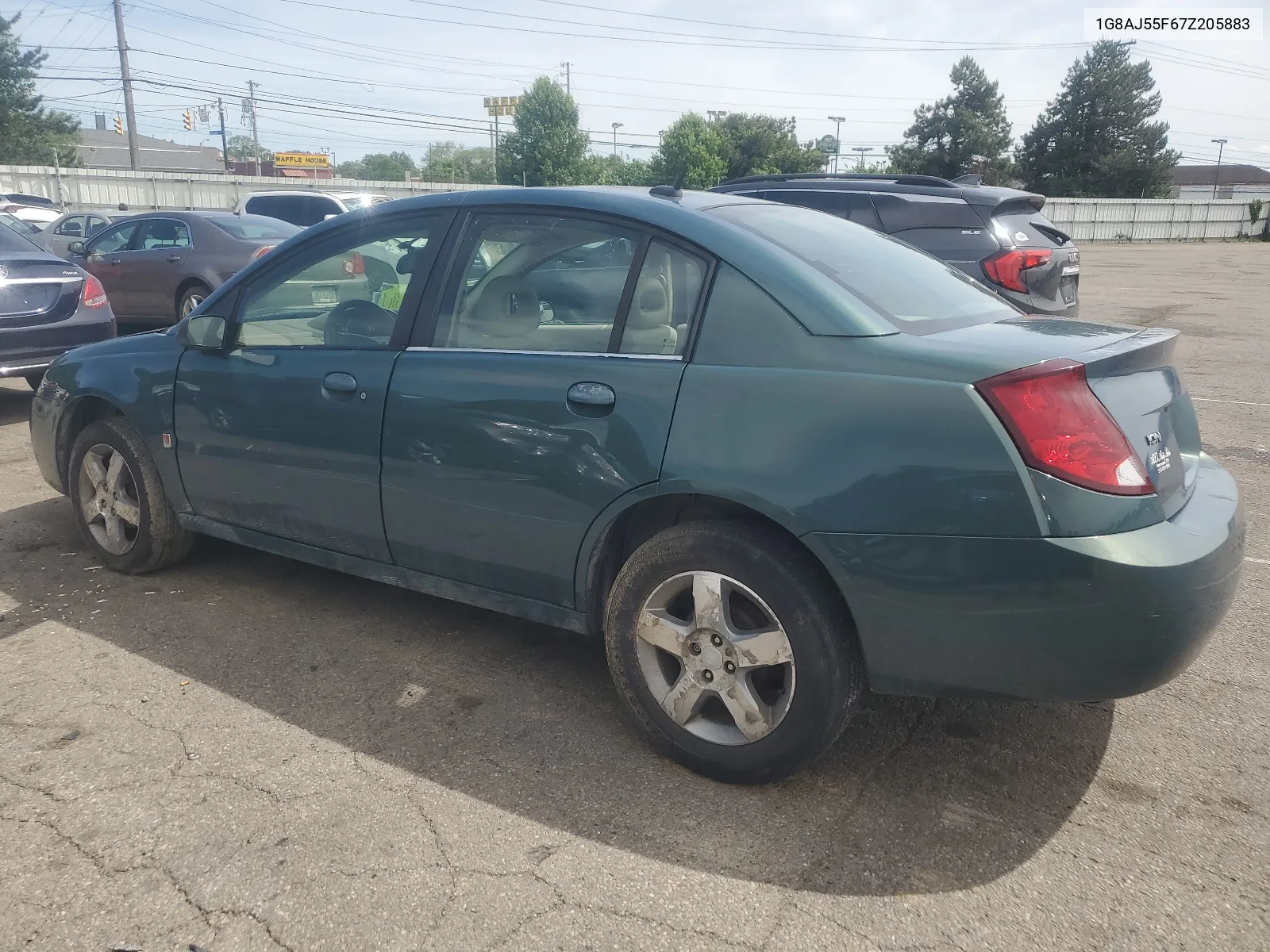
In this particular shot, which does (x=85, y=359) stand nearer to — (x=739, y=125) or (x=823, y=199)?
(x=823, y=199)

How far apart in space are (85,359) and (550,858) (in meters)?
3.31

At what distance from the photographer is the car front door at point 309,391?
11.5ft

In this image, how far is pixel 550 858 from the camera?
2494mm

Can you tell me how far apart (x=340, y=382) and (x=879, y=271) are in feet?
6.10

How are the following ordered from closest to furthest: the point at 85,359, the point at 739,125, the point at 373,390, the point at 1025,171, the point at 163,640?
the point at 373,390 < the point at 163,640 < the point at 85,359 < the point at 1025,171 < the point at 739,125

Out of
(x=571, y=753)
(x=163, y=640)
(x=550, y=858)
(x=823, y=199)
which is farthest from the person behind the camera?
(x=823, y=199)

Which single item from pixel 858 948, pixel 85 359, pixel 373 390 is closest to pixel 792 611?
pixel 858 948

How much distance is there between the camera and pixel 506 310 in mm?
3297

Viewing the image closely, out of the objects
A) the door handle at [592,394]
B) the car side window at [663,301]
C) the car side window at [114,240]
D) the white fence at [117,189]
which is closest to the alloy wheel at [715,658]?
the door handle at [592,394]

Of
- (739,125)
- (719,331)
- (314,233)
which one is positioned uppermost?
(739,125)

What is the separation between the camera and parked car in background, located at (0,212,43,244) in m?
8.43

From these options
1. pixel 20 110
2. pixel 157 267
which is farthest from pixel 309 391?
pixel 20 110

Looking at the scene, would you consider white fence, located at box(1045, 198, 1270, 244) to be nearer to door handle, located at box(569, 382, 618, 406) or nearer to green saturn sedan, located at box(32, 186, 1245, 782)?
green saturn sedan, located at box(32, 186, 1245, 782)

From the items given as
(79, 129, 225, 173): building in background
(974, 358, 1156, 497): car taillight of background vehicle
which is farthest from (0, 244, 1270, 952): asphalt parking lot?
(79, 129, 225, 173): building in background
